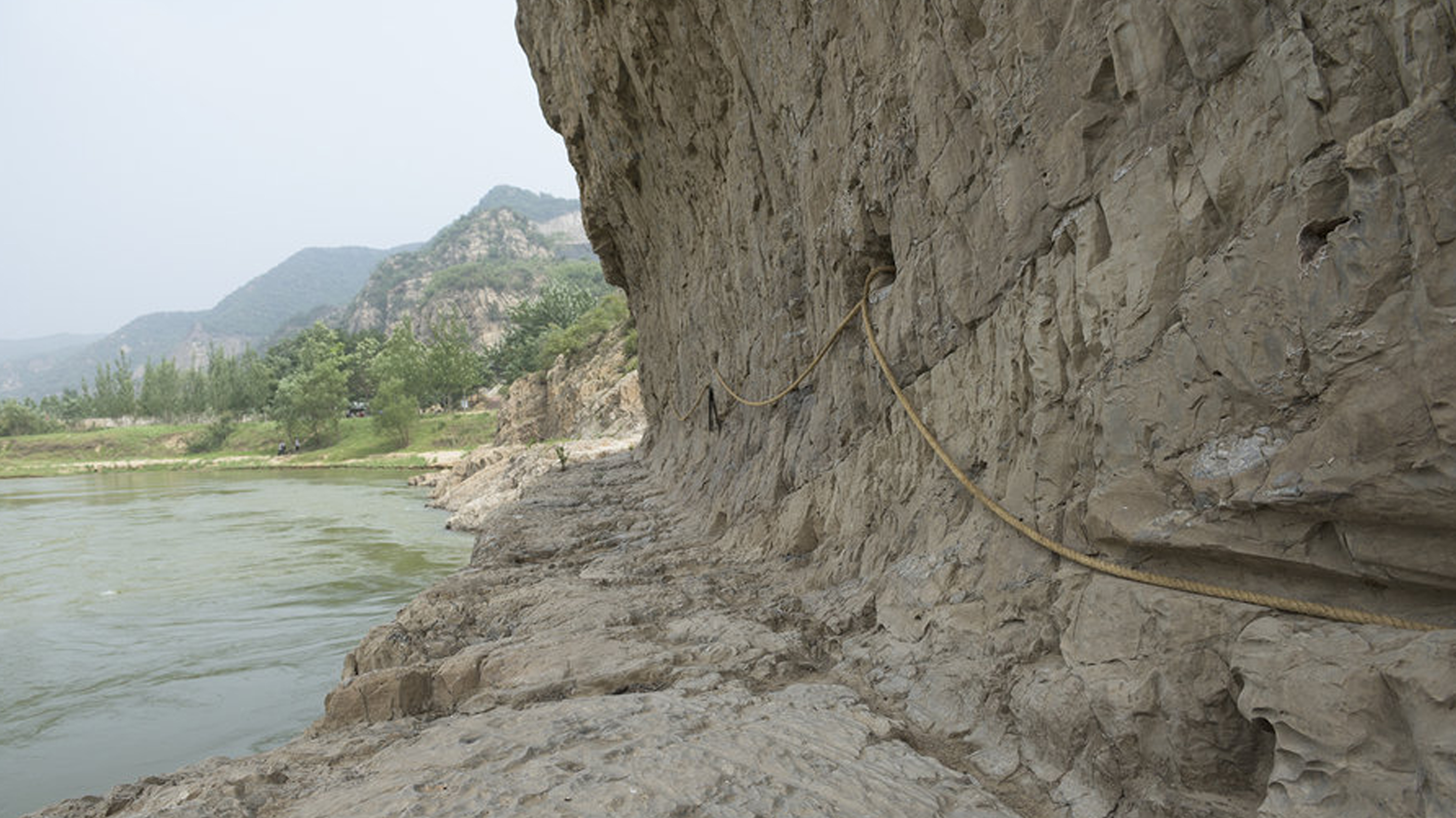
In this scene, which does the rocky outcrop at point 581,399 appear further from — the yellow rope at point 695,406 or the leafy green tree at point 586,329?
the yellow rope at point 695,406

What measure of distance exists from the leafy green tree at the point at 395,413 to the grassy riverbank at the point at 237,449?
524 millimetres

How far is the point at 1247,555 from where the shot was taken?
2035 mm

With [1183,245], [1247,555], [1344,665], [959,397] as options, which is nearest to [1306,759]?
[1344,665]

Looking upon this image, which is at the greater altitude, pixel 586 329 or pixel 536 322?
pixel 536 322

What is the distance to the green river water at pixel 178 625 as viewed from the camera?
217 inches

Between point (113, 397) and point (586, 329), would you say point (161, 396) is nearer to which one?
point (113, 397)

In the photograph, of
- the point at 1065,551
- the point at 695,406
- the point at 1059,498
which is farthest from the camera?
the point at 695,406

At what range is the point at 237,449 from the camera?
5662 centimetres

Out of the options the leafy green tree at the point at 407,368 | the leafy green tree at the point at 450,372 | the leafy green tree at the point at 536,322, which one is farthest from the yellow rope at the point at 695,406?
the leafy green tree at the point at 450,372

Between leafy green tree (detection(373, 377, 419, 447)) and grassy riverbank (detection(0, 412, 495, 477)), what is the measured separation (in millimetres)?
524

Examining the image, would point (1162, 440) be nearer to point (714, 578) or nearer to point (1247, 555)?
point (1247, 555)

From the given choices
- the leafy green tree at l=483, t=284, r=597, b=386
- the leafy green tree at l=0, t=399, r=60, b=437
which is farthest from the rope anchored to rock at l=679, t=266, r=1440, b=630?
the leafy green tree at l=0, t=399, r=60, b=437

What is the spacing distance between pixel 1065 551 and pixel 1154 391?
2.04 feet

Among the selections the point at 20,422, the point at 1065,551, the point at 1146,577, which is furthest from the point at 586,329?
the point at 20,422
